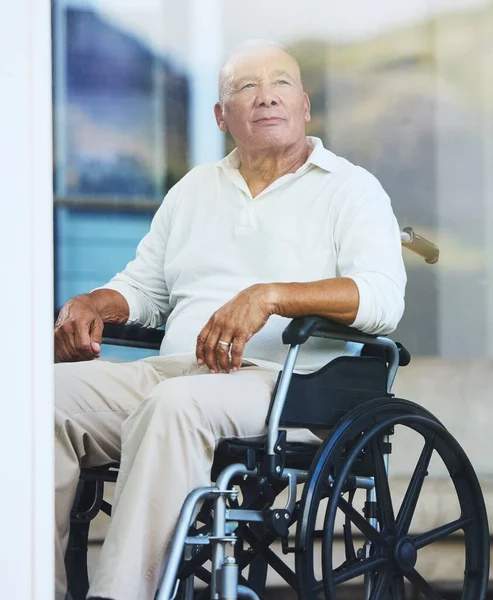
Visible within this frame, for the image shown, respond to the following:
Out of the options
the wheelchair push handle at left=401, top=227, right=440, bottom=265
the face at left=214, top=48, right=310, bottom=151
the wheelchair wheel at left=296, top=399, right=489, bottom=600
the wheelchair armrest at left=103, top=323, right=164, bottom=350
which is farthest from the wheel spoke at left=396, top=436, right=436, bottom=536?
the wheelchair push handle at left=401, top=227, right=440, bottom=265

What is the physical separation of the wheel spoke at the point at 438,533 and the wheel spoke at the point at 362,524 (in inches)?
3.0

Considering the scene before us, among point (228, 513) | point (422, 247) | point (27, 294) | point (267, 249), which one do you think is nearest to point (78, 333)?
point (267, 249)

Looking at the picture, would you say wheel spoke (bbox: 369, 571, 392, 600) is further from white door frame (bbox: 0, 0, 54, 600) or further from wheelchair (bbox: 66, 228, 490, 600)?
white door frame (bbox: 0, 0, 54, 600)

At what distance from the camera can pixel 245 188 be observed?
2287 millimetres

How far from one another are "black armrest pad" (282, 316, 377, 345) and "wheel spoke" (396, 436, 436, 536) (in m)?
0.23

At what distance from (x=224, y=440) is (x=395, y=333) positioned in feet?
5.46

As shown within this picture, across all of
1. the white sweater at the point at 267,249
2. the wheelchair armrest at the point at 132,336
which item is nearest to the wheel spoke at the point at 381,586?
the white sweater at the point at 267,249

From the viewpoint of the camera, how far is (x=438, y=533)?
1.97 m

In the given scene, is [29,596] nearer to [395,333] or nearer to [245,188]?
[245,188]

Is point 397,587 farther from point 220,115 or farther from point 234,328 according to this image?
point 220,115

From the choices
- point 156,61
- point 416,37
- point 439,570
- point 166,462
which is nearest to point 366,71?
point 416,37

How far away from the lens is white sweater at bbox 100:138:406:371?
6.68 feet

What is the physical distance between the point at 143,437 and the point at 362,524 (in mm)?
411

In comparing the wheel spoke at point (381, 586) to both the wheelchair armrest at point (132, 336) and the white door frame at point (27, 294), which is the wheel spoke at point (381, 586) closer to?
the wheelchair armrest at point (132, 336)
